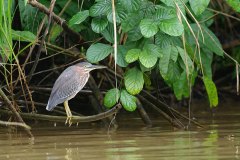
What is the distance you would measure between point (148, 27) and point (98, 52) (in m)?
0.52

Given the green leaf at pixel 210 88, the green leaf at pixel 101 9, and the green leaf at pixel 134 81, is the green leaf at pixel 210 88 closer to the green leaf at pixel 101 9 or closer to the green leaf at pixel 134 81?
the green leaf at pixel 134 81

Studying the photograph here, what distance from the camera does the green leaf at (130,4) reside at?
5.23m

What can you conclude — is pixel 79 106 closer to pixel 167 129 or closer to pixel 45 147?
pixel 167 129

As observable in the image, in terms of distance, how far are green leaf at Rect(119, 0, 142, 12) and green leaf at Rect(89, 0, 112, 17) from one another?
13 cm

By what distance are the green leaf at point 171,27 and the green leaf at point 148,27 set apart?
55mm

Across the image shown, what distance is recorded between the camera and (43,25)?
20.2ft

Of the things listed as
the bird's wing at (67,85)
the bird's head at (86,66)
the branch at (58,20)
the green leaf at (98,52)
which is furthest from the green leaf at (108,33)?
the bird's wing at (67,85)

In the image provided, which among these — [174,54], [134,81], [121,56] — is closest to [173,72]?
[174,54]

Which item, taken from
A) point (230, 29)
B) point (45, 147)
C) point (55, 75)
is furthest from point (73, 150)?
point (230, 29)

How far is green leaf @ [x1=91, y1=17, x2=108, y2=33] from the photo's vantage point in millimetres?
5414

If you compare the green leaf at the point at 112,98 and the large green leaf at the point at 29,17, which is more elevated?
the large green leaf at the point at 29,17

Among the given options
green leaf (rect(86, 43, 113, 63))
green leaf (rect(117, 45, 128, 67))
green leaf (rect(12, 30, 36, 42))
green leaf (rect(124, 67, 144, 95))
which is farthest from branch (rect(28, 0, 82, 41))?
green leaf (rect(124, 67, 144, 95))

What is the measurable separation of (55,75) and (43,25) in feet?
4.89

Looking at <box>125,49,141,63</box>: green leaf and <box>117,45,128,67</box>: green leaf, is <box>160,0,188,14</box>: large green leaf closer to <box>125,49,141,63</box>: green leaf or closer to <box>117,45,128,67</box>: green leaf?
<box>125,49,141,63</box>: green leaf
